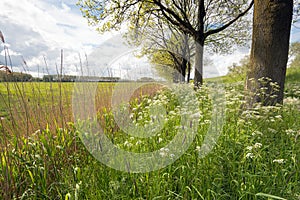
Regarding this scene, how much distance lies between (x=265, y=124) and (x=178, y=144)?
4.71 ft

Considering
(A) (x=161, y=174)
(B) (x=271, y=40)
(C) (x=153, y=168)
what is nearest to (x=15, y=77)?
(C) (x=153, y=168)

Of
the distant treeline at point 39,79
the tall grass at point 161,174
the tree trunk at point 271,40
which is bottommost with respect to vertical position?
the tall grass at point 161,174

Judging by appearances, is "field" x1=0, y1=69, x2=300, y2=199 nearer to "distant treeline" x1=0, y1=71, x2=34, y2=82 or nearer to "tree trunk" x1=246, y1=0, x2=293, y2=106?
"distant treeline" x1=0, y1=71, x2=34, y2=82

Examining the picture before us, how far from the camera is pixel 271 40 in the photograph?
3729 mm

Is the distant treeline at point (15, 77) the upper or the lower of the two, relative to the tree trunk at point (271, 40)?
lower

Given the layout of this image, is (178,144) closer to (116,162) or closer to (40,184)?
(116,162)

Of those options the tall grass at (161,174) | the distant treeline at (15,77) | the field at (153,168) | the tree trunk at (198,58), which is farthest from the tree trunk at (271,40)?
the tree trunk at (198,58)

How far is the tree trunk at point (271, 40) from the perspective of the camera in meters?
3.68

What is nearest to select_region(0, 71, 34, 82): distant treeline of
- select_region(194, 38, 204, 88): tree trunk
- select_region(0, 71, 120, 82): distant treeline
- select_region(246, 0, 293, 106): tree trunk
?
select_region(0, 71, 120, 82): distant treeline

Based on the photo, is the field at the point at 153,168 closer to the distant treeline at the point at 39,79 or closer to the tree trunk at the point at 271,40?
the distant treeline at the point at 39,79

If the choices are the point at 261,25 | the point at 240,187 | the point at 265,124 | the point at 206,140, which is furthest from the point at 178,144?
the point at 261,25

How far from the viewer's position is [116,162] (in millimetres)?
2254

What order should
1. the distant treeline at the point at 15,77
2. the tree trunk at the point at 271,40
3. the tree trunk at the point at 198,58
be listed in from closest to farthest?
the distant treeline at the point at 15,77
the tree trunk at the point at 271,40
the tree trunk at the point at 198,58

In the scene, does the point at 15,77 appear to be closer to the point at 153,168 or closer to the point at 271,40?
the point at 153,168
